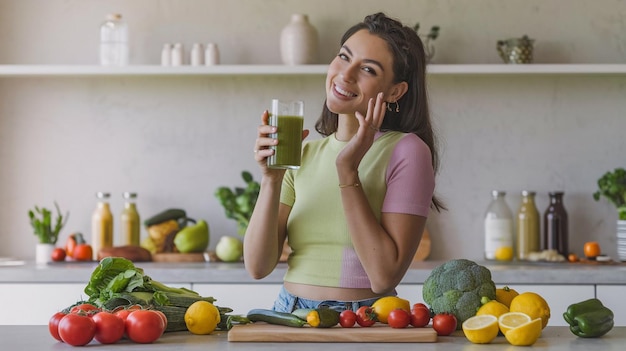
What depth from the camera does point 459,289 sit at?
1885 mm

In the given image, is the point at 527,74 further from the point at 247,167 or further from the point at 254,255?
the point at 254,255

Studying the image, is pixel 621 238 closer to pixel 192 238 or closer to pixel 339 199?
pixel 192 238

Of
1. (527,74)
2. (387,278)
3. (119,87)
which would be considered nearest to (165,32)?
(119,87)

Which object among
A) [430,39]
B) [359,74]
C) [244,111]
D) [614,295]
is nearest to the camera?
[359,74]

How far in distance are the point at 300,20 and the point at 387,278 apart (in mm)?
2175

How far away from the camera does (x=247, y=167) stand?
162 inches

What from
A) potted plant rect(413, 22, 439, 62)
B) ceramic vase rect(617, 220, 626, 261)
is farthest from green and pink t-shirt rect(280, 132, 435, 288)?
ceramic vase rect(617, 220, 626, 261)

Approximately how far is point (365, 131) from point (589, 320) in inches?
22.9

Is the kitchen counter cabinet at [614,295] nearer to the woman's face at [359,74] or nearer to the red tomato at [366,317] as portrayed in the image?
the woman's face at [359,74]

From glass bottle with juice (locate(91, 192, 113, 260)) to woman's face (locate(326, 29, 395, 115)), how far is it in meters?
2.14

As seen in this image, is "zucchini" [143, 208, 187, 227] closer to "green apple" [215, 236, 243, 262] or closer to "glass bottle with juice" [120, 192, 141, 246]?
"glass bottle with juice" [120, 192, 141, 246]

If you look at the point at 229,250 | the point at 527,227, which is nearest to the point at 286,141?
the point at 229,250

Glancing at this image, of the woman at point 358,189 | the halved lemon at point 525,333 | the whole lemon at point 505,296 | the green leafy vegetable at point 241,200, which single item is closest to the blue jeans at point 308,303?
the woman at point 358,189

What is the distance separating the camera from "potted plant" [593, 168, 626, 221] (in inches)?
152
